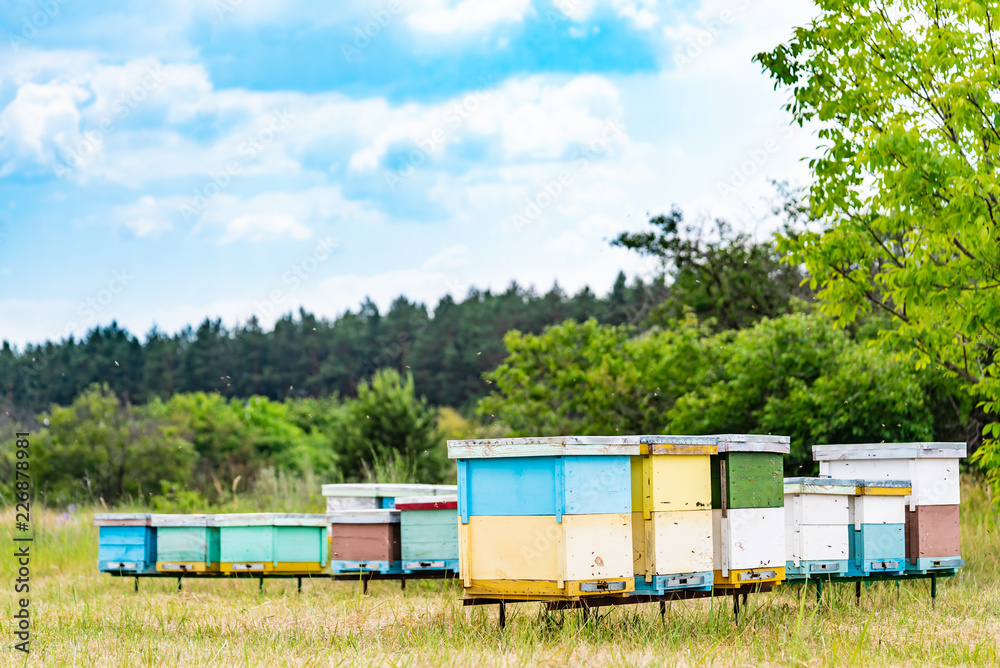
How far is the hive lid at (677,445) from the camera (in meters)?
6.57

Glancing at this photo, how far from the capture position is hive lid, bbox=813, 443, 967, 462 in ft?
28.5

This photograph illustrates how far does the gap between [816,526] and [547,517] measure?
2928 mm

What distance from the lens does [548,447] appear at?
6297 millimetres

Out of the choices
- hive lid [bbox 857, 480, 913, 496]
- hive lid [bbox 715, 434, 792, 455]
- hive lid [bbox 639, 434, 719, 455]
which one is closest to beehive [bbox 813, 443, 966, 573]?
hive lid [bbox 857, 480, 913, 496]

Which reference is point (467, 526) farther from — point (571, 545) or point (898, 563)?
point (898, 563)

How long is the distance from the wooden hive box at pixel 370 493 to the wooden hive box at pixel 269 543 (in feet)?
2.92

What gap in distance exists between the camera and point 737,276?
24.2 m

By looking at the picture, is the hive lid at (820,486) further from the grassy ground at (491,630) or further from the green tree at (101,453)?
the green tree at (101,453)

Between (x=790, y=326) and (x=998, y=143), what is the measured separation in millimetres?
5578

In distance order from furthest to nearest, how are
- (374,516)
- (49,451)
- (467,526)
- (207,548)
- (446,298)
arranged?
(446,298), (49,451), (207,548), (374,516), (467,526)

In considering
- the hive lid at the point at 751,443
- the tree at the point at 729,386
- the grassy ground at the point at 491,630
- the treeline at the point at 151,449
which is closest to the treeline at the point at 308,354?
the treeline at the point at 151,449

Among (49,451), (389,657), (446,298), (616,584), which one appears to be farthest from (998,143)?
(446,298)

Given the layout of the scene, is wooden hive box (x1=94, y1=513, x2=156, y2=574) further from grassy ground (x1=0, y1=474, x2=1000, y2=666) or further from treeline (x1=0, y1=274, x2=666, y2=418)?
treeline (x1=0, y1=274, x2=666, y2=418)

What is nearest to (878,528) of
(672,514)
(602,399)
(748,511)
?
(748,511)
